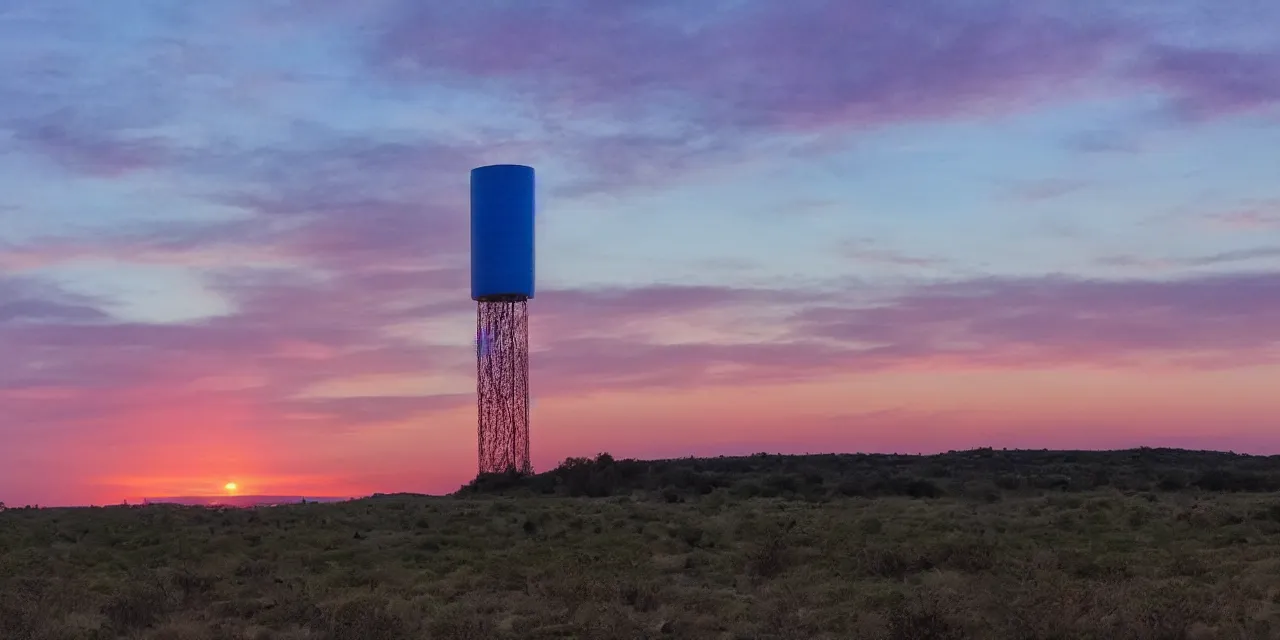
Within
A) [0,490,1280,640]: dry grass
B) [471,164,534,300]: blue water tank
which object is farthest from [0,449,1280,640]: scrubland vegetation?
[471,164,534,300]: blue water tank

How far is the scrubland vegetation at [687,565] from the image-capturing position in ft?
68.3

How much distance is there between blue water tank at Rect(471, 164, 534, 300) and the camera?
177 ft

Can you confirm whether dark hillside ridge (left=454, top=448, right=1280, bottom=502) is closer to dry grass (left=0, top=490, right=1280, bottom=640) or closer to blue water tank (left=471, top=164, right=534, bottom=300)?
dry grass (left=0, top=490, right=1280, bottom=640)

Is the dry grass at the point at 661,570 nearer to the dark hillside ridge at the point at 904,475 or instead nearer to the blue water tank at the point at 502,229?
the dark hillside ridge at the point at 904,475

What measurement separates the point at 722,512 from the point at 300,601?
65.1ft

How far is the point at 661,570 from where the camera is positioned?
94.6 feet

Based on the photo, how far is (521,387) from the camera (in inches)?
2226

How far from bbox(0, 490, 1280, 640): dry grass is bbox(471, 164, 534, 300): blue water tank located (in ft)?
40.6

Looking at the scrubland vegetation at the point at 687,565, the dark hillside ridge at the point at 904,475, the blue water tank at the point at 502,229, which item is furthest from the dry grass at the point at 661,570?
the blue water tank at the point at 502,229

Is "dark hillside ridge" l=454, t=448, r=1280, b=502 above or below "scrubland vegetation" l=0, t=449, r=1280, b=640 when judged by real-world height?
above

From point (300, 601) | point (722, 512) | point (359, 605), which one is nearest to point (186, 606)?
point (300, 601)

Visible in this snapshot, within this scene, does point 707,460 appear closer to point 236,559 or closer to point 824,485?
point 824,485

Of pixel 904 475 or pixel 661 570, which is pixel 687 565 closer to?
pixel 661 570

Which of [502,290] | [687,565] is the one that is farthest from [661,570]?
[502,290]
